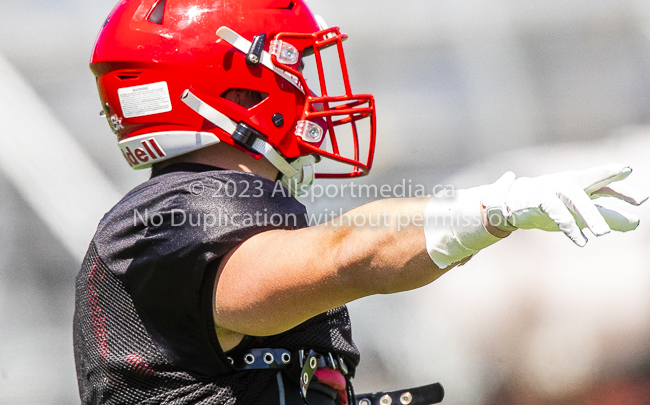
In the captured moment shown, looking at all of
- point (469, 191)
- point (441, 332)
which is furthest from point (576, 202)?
point (441, 332)

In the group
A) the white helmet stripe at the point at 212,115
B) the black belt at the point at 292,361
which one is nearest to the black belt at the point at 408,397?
the black belt at the point at 292,361

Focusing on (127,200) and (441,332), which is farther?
(441,332)

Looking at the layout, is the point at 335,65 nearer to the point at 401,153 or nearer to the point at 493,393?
the point at 401,153

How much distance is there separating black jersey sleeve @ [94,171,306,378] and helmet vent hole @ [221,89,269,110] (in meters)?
0.28

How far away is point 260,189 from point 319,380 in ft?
1.40

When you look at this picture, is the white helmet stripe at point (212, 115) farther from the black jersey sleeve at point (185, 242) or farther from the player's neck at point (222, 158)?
the black jersey sleeve at point (185, 242)

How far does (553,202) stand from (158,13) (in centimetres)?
106

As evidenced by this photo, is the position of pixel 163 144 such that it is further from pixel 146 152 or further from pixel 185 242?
pixel 185 242

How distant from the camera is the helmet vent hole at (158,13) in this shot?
1503 mm

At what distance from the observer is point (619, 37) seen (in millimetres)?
3191

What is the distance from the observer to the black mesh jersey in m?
1.12

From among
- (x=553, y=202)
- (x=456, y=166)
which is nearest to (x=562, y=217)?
(x=553, y=202)

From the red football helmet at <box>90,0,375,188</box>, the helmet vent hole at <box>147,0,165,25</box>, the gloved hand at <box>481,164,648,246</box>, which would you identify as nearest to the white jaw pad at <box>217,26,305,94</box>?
the red football helmet at <box>90,0,375,188</box>

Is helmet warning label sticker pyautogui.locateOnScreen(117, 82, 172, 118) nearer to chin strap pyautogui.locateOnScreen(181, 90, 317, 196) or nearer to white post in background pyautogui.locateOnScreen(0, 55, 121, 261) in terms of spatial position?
chin strap pyautogui.locateOnScreen(181, 90, 317, 196)
